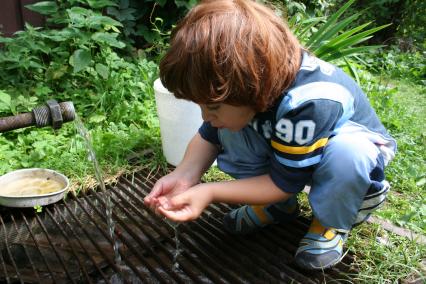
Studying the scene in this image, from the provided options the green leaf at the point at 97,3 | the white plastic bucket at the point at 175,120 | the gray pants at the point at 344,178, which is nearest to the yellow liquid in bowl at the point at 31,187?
the white plastic bucket at the point at 175,120

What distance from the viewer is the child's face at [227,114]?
111 centimetres

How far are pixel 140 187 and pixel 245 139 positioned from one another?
27.9 inches

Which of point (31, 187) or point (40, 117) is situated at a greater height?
point (40, 117)

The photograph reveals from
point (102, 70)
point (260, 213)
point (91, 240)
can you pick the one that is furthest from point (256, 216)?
point (102, 70)

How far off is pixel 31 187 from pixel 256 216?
0.96m

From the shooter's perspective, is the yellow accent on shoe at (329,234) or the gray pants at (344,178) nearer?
the gray pants at (344,178)

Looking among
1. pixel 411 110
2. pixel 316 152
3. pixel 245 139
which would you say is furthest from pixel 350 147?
pixel 411 110

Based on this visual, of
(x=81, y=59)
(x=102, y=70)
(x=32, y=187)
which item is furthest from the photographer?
(x=102, y=70)

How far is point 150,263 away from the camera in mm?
1387

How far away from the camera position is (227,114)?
1132 millimetres

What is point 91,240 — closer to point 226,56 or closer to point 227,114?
point 227,114

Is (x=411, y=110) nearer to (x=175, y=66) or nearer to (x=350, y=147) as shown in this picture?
(x=350, y=147)

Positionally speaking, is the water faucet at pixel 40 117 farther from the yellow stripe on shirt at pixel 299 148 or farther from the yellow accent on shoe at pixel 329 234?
the yellow accent on shoe at pixel 329 234

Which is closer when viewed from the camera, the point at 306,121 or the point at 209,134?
the point at 306,121
